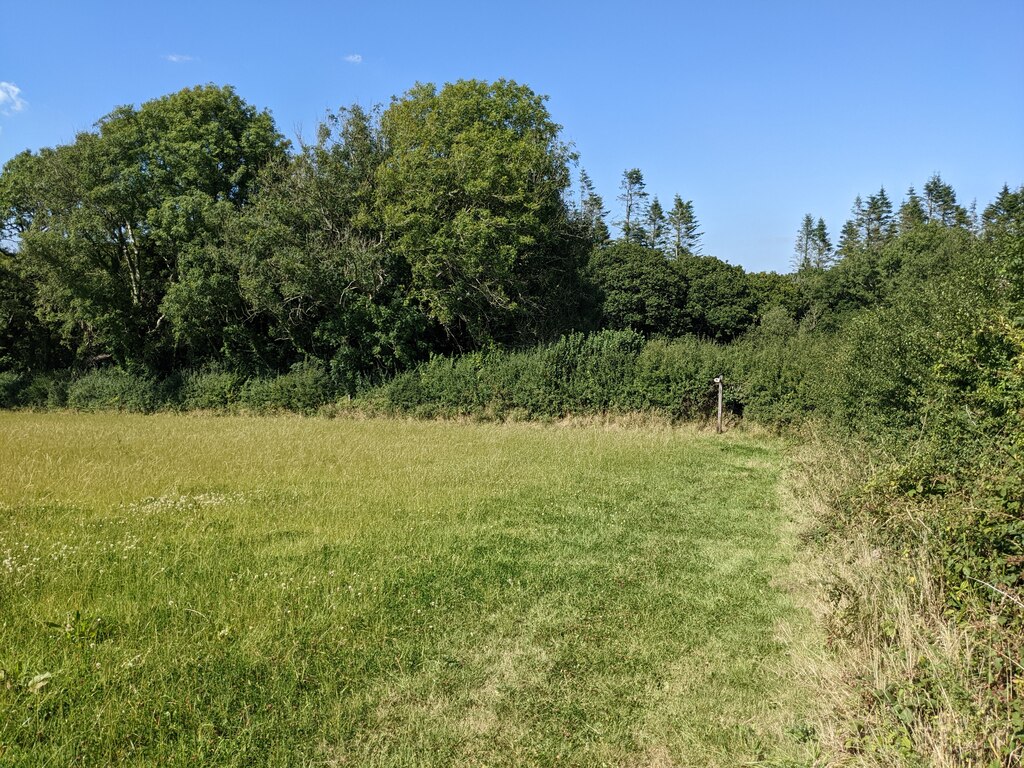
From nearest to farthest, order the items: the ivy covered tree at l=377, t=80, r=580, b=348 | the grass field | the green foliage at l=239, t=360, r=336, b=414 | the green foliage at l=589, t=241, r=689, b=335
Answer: the grass field < the ivy covered tree at l=377, t=80, r=580, b=348 < the green foliage at l=239, t=360, r=336, b=414 < the green foliage at l=589, t=241, r=689, b=335

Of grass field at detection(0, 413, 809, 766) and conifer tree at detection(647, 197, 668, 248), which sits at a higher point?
conifer tree at detection(647, 197, 668, 248)

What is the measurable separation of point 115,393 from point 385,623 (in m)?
28.5

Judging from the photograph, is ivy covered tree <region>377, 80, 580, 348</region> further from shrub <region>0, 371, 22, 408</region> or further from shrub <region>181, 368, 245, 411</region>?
shrub <region>0, 371, 22, 408</region>

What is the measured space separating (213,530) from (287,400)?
1957 centimetres

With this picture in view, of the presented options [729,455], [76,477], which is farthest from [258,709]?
[729,455]

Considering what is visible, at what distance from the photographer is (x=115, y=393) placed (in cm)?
2788

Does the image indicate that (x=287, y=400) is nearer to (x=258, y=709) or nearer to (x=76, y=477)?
(x=76, y=477)

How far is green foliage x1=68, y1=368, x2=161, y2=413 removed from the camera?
27.3 m

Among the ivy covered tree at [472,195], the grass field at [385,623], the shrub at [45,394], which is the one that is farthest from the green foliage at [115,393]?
the grass field at [385,623]

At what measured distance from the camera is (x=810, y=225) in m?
81.1

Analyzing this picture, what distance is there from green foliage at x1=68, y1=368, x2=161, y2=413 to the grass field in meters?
18.6

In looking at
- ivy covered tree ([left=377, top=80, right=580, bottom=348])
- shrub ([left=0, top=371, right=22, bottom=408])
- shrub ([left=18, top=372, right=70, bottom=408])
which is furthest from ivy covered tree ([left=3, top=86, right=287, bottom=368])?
ivy covered tree ([left=377, top=80, right=580, bottom=348])

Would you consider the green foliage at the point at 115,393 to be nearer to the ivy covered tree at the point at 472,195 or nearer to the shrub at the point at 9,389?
the shrub at the point at 9,389

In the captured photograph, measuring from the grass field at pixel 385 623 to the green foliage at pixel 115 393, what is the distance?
61.0 feet
